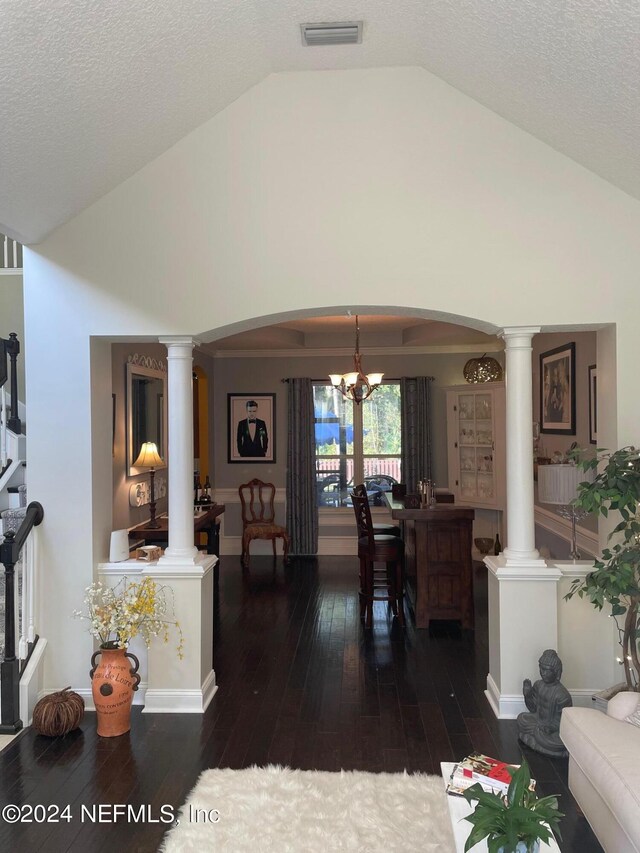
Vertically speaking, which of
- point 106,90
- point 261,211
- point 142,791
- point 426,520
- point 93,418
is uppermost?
point 106,90

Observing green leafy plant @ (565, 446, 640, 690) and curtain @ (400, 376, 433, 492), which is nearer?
green leafy plant @ (565, 446, 640, 690)

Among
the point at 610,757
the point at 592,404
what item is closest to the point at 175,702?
the point at 610,757

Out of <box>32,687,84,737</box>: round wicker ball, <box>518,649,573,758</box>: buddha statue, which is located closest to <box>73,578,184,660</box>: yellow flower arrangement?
<box>32,687,84,737</box>: round wicker ball

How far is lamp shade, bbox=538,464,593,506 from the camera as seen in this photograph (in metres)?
3.98

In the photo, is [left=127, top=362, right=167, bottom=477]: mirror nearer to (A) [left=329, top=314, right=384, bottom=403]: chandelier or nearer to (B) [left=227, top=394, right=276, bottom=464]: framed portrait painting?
(A) [left=329, top=314, right=384, bottom=403]: chandelier

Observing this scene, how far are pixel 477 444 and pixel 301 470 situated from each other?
220cm

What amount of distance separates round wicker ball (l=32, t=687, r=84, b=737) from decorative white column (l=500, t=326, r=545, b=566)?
8.52ft

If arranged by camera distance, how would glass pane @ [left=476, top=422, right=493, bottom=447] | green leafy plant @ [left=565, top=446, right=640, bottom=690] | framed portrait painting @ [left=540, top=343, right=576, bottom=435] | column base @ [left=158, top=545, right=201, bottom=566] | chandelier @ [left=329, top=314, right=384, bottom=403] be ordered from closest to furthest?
green leafy plant @ [left=565, top=446, right=640, bottom=690] < column base @ [left=158, top=545, right=201, bottom=566] < framed portrait painting @ [left=540, top=343, right=576, bottom=435] < chandelier @ [left=329, top=314, right=384, bottom=403] < glass pane @ [left=476, top=422, right=493, bottom=447]

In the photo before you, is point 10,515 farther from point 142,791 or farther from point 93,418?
point 142,791

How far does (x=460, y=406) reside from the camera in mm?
8375

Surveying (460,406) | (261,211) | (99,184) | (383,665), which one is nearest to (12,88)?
(99,184)

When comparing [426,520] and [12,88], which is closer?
[12,88]

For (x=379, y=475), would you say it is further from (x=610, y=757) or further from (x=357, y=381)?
(x=610, y=757)

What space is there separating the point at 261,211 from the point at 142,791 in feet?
10.4
